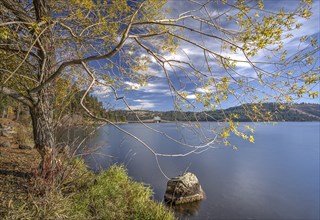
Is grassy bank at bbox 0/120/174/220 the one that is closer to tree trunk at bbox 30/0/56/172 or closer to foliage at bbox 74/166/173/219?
foliage at bbox 74/166/173/219

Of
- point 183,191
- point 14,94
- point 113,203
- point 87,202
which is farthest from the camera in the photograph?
point 183,191

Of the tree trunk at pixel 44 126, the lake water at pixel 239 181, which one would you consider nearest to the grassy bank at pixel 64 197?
the tree trunk at pixel 44 126

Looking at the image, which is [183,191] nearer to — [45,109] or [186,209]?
[186,209]

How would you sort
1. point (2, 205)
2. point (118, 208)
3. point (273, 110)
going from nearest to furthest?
point (273, 110) → point (2, 205) → point (118, 208)

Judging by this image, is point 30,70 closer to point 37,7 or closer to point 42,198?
point 37,7

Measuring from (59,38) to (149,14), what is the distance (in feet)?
8.43

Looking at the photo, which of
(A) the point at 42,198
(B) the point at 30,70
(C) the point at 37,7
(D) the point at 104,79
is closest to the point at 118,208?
(A) the point at 42,198

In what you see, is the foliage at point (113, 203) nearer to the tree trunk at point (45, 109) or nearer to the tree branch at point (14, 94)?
the tree trunk at point (45, 109)

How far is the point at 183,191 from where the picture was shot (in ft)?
48.0

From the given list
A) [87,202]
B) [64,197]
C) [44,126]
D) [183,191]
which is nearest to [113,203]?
[87,202]

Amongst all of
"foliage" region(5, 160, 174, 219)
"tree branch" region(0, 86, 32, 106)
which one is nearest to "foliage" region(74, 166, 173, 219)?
"foliage" region(5, 160, 174, 219)

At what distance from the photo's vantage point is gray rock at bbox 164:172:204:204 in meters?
14.4

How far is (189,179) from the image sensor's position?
589 inches

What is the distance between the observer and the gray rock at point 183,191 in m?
14.4
